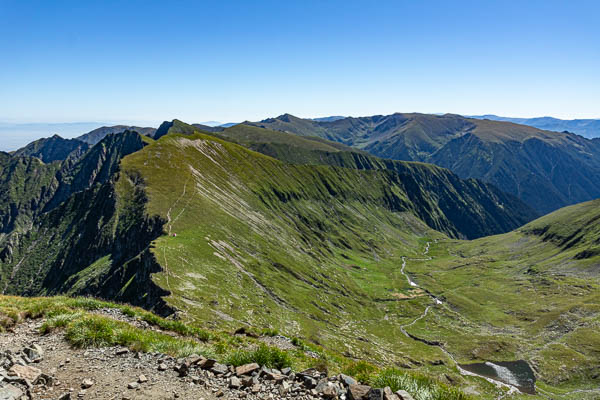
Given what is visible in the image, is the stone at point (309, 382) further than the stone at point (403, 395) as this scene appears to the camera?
Yes

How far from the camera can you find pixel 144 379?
44.8 feet

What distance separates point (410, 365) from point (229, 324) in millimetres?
78943

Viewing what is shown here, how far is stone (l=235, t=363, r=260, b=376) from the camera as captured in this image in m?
14.2

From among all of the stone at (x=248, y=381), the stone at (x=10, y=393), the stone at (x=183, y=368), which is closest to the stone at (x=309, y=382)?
the stone at (x=248, y=381)

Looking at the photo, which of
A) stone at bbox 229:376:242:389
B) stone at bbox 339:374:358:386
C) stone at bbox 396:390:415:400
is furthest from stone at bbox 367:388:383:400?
stone at bbox 229:376:242:389

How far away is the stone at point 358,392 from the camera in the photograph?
1176cm

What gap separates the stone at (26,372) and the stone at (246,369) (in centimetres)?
768

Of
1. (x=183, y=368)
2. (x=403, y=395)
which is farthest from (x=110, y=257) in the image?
(x=403, y=395)

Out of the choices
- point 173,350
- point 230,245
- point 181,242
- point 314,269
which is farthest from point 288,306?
point 173,350

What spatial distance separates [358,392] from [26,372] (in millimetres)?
13192

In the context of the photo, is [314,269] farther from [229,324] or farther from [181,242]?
[229,324]

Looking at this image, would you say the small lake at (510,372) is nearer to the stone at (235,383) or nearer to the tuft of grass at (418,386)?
the tuft of grass at (418,386)

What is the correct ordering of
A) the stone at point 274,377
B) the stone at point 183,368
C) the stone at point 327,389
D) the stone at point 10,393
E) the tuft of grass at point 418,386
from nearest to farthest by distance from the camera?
the stone at point 10,393, the tuft of grass at point 418,386, the stone at point 327,389, the stone at point 274,377, the stone at point 183,368

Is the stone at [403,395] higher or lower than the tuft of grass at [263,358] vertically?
higher
